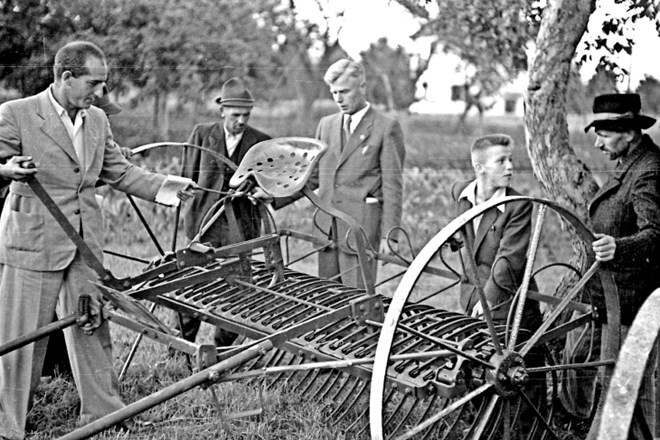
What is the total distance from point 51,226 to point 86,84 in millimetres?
631

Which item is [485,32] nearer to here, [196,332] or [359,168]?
[359,168]

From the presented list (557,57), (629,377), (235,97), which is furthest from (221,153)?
(629,377)

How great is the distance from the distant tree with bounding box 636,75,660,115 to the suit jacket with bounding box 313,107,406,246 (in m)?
1.30

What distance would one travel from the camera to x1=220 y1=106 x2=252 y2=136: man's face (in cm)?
451

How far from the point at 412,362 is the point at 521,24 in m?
2.31

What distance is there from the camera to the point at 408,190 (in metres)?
7.71

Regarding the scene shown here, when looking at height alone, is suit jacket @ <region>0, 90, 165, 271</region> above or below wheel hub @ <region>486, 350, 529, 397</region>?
above

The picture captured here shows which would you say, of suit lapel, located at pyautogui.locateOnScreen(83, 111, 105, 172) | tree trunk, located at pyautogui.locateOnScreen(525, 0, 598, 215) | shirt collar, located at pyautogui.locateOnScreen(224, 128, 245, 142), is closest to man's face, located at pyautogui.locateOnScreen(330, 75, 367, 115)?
shirt collar, located at pyautogui.locateOnScreen(224, 128, 245, 142)

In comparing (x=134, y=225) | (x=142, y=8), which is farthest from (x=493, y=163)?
(x=134, y=225)

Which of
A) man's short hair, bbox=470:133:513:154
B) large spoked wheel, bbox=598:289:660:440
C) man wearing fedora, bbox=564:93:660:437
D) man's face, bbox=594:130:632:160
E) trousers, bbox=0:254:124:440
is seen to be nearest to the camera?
large spoked wheel, bbox=598:289:660:440

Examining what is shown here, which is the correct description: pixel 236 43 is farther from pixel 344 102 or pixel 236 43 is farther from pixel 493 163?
pixel 493 163

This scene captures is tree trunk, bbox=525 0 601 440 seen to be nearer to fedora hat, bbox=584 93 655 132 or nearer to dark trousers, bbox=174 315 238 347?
fedora hat, bbox=584 93 655 132

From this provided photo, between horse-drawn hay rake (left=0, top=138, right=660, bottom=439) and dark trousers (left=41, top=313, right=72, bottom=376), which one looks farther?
dark trousers (left=41, top=313, right=72, bottom=376)

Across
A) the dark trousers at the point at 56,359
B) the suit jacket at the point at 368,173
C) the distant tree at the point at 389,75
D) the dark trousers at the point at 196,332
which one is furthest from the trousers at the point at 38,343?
the distant tree at the point at 389,75
